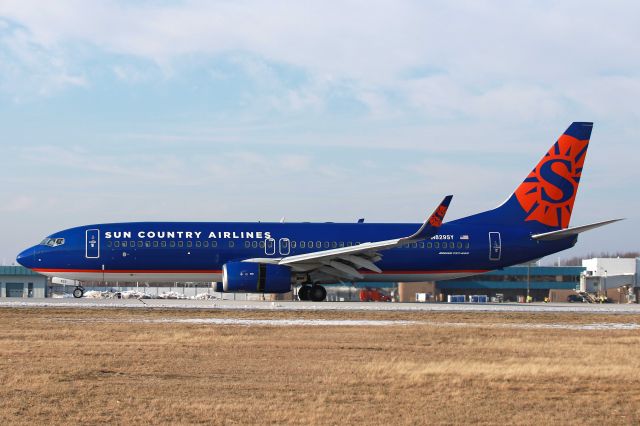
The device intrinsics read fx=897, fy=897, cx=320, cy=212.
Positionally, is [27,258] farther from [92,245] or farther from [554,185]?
[554,185]

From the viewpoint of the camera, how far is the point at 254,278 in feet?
131

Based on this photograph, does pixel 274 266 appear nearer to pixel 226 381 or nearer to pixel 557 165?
pixel 557 165

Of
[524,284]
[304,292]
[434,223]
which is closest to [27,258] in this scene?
[304,292]

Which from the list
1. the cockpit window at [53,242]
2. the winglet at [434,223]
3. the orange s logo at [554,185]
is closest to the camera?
the winglet at [434,223]

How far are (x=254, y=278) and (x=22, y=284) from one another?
42.1 meters

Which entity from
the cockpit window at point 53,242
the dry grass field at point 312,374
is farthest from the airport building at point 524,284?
the dry grass field at point 312,374

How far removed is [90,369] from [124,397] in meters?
3.21

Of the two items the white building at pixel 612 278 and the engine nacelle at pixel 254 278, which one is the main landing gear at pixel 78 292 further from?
the white building at pixel 612 278

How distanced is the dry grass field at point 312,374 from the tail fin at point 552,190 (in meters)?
18.0

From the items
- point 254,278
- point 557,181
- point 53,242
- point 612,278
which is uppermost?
point 557,181

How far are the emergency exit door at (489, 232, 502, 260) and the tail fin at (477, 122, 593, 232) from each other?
118cm

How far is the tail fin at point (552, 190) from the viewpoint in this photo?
4503 centimetres

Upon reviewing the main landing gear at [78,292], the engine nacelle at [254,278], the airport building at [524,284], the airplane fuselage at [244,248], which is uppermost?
the airplane fuselage at [244,248]

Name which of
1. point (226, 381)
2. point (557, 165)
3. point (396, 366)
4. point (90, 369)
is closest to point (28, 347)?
point (90, 369)
